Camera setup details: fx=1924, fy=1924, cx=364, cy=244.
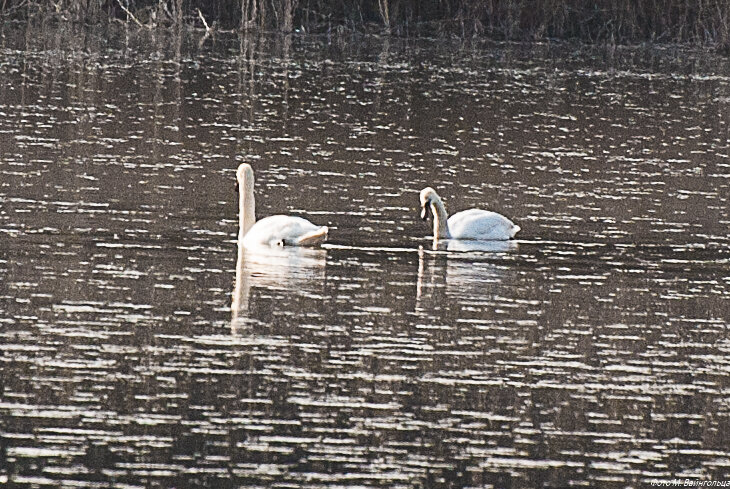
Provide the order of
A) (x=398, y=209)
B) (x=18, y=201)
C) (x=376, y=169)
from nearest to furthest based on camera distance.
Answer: (x=18, y=201) < (x=398, y=209) < (x=376, y=169)

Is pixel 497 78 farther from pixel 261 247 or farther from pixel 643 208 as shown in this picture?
pixel 261 247

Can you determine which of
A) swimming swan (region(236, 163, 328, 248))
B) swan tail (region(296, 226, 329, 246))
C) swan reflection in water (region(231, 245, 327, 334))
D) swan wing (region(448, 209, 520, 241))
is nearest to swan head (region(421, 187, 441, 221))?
swan wing (region(448, 209, 520, 241))

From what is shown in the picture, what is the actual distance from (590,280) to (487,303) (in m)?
1.36

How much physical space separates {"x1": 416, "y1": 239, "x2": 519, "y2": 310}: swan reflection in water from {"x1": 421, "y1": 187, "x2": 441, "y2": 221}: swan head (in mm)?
386

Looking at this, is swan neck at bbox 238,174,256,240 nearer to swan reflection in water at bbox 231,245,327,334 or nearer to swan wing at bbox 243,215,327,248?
swan wing at bbox 243,215,327,248

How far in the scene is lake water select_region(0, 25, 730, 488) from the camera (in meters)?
8.95

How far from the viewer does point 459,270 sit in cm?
1439

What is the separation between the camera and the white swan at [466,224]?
15.7 m

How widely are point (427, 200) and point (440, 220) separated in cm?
31

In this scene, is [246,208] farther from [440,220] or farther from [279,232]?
[440,220]

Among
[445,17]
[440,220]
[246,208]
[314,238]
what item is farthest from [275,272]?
[445,17]

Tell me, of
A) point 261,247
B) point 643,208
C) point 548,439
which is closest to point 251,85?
point 643,208

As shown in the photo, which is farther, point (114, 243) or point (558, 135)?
point (558, 135)

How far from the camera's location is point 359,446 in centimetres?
897
